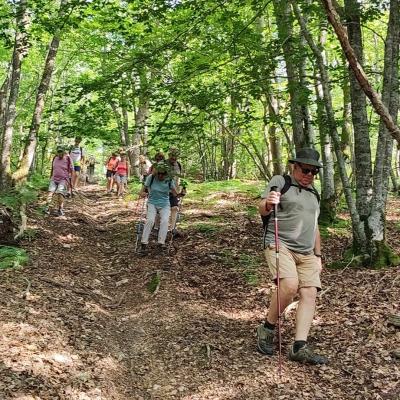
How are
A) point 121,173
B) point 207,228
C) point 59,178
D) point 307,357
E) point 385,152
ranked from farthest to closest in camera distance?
point 121,173 → point 59,178 → point 207,228 → point 385,152 → point 307,357

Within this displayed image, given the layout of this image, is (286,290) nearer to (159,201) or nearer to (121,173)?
(159,201)

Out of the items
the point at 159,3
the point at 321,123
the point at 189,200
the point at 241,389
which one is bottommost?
the point at 241,389

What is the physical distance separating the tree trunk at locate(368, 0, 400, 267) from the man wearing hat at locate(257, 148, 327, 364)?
8.62 feet

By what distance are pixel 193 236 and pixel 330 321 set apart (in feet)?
18.9

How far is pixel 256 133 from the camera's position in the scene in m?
23.0

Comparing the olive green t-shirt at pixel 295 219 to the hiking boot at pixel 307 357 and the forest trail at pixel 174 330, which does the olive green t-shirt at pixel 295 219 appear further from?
the forest trail at pixel 174 330

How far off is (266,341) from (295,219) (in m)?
1.56

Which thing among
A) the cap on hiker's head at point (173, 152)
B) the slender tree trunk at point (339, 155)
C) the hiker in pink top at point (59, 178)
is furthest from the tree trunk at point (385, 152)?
the hiker in pink top at point (59, 178)

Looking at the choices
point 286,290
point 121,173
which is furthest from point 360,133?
point 121,173

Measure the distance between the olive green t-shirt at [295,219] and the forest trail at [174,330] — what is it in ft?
4.53

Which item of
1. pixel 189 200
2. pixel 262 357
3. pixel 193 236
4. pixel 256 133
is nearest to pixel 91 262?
pixel 193 236

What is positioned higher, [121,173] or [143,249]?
[121,173]

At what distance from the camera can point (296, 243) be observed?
5.74 meters

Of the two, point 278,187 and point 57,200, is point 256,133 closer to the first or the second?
point 57,200
